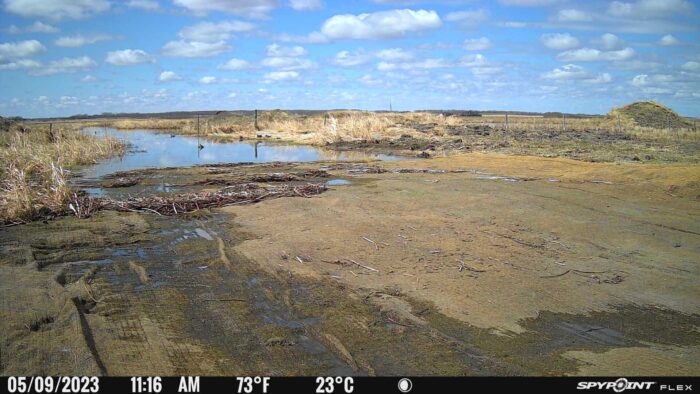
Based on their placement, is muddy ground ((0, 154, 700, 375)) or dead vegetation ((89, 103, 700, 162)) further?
dead vegetation ((89, 103, 700, 162))

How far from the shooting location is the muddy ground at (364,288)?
191 inches

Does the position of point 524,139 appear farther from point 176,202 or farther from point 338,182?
point 176,202

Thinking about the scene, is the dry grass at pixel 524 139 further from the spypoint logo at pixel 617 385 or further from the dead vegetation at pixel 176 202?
the spypoint logo at pixel 617 385

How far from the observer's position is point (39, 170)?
17641 millimetres

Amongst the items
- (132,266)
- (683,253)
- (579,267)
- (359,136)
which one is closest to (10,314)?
(132,266)

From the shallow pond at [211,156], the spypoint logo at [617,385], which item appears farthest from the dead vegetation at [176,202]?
the spypoint logo at [617,385]

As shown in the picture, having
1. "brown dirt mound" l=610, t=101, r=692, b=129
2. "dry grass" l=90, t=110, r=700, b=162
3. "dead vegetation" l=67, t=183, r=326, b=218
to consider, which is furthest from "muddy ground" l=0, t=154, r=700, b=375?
"brown dirt mound" l=610, t=101, r=692, b=129

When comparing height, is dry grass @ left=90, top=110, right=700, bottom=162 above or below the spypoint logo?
above

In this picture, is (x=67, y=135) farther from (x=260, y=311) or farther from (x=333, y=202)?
(x=260, y=311)

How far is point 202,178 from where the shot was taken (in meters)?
17.9
